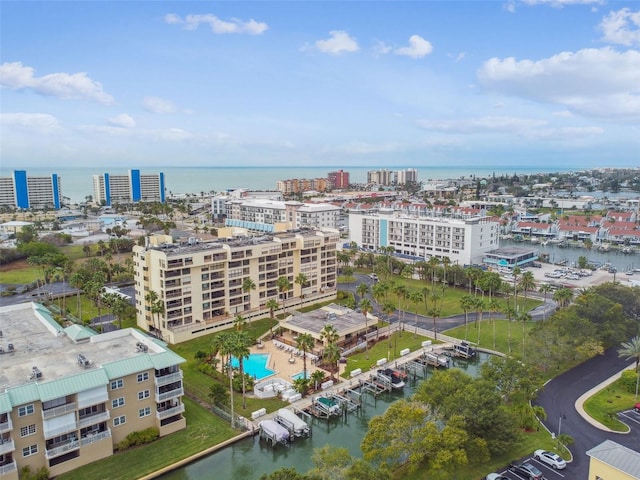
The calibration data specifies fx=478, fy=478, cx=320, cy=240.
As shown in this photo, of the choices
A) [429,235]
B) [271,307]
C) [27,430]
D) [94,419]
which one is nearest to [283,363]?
[271,307]

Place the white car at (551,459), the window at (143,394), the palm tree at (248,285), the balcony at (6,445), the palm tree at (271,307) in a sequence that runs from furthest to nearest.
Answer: the palm tree at (248,285) < the palm tree at (271,307) < the window at (143,394) < the white car at (551,459) < the balcony at (6,445)

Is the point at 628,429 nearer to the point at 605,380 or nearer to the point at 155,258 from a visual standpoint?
the point at 605,380

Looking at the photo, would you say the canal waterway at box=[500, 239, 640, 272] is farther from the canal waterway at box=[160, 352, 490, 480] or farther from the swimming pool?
the canal waterway at box=[160, 352, 490, 480]

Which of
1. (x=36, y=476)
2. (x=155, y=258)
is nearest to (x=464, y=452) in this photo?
(x=36, y=476)

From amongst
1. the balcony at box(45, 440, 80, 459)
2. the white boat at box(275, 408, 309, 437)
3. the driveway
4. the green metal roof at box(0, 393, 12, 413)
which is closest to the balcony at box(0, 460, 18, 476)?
the balcony at box(45, 440, 80, 459)

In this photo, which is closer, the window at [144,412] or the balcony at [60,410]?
the balcony at [60,410]

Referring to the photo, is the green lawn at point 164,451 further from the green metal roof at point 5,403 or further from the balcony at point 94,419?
the green metal roof at point 5,403

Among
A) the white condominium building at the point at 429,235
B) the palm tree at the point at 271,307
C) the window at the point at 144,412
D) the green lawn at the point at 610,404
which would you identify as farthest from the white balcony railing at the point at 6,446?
the white condominium building at the point at 429,235
